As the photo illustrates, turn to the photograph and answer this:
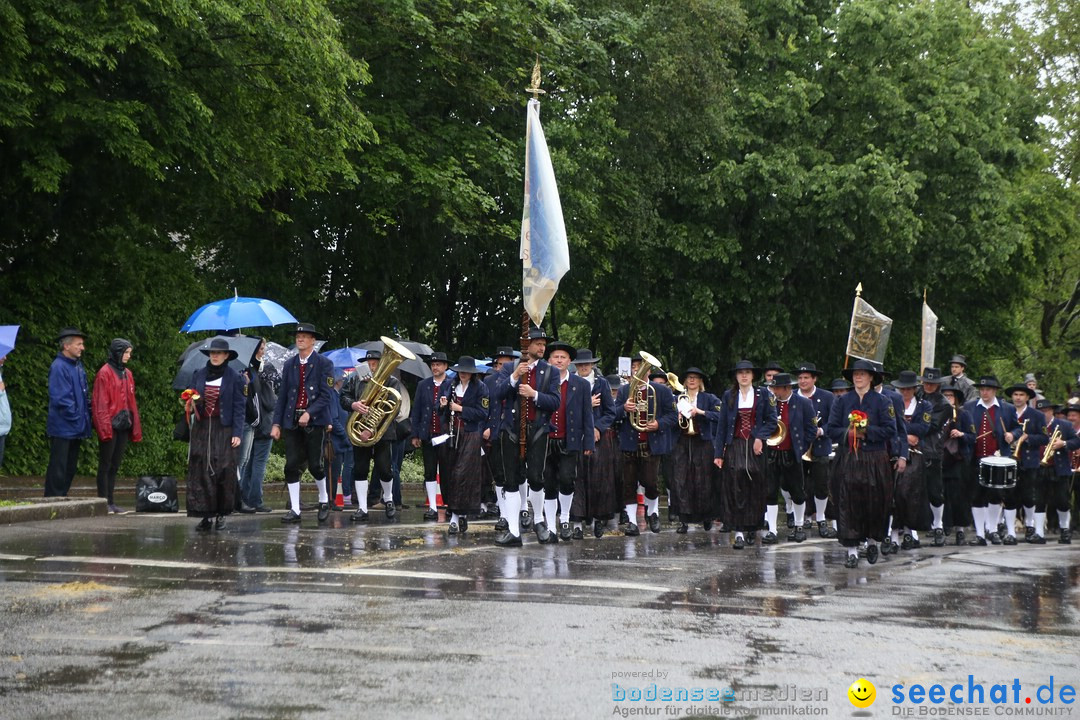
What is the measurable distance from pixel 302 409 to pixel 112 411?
2.56m

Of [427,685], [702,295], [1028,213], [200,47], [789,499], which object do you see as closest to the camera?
[427,685]

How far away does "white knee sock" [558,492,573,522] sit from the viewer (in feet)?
51.6

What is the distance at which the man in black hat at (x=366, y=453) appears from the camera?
17648 millimetres

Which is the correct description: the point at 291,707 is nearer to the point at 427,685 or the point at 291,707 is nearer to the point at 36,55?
the point at 427,685

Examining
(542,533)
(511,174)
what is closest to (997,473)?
(542,533)

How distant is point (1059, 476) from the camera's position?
2109 centimetres

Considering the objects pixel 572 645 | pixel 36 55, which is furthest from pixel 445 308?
pixel 572 645

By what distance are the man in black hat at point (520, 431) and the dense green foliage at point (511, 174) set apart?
845 cm

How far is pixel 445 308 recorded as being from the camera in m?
36.2

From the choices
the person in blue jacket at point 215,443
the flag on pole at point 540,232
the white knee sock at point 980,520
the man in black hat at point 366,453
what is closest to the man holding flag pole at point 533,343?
the flag on pole at point 540,232

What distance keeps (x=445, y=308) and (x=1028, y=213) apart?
16020mm

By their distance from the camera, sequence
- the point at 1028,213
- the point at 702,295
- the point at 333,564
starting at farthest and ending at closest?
the point at 1028,213 < the point at 702,295 < the point at 333,564

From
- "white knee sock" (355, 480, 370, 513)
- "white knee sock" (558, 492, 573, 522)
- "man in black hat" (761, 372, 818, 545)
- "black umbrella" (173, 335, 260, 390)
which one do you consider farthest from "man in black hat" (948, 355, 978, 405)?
"black umbrella" (173, 335, 260, 390)

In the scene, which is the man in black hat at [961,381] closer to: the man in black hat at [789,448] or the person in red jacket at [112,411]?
the man in black hat at [789,448]
